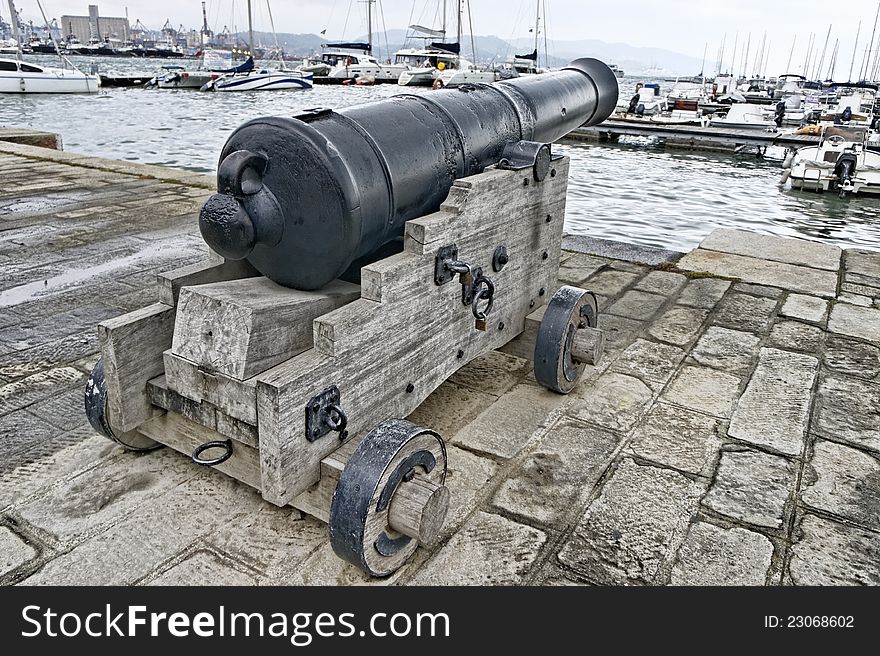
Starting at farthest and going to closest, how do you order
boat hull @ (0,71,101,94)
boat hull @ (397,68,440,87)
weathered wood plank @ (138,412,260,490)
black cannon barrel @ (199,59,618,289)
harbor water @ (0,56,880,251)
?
boat hull @ (397,68,440,87) → boat hull @ (0,71,101,94) → harbor water @ (0,56,880,251) → weathered wood plank @ (138,412,260,490) → black cannon barrel @ (199,59,618,289)

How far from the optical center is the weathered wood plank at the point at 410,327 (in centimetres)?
208

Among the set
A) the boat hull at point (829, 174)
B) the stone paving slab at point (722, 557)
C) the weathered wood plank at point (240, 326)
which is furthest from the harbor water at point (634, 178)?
the stone paving slab at point (722, 557)

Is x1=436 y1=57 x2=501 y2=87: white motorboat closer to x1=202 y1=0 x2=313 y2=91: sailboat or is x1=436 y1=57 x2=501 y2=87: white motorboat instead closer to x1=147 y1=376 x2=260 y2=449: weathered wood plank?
x1=202 y1=0 x2=313 y2=91: sailboat

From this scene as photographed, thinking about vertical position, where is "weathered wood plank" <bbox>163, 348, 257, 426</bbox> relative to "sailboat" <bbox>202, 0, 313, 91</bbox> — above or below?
above

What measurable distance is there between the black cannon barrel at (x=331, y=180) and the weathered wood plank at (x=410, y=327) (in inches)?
4.5

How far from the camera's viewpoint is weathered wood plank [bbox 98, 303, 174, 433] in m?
2.33

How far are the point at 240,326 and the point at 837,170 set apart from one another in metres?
16.4

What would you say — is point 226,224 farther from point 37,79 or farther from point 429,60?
point 429,60

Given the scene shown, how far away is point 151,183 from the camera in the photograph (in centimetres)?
776

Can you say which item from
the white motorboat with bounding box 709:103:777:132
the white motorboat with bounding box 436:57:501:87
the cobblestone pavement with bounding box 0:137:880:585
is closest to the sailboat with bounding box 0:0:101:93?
the white motorboat with bounding box 436:57:501:87

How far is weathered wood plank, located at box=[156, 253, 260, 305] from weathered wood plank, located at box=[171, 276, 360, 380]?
→ 0.65 feet

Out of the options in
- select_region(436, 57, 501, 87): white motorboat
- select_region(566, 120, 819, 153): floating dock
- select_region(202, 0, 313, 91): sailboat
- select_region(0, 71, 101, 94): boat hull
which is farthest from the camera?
select_region(202, 0, 313, 91): sailboat

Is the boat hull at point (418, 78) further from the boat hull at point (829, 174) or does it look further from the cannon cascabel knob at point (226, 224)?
the cannon cascabel knob at point (226, 224)

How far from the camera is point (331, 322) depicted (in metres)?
2.14
